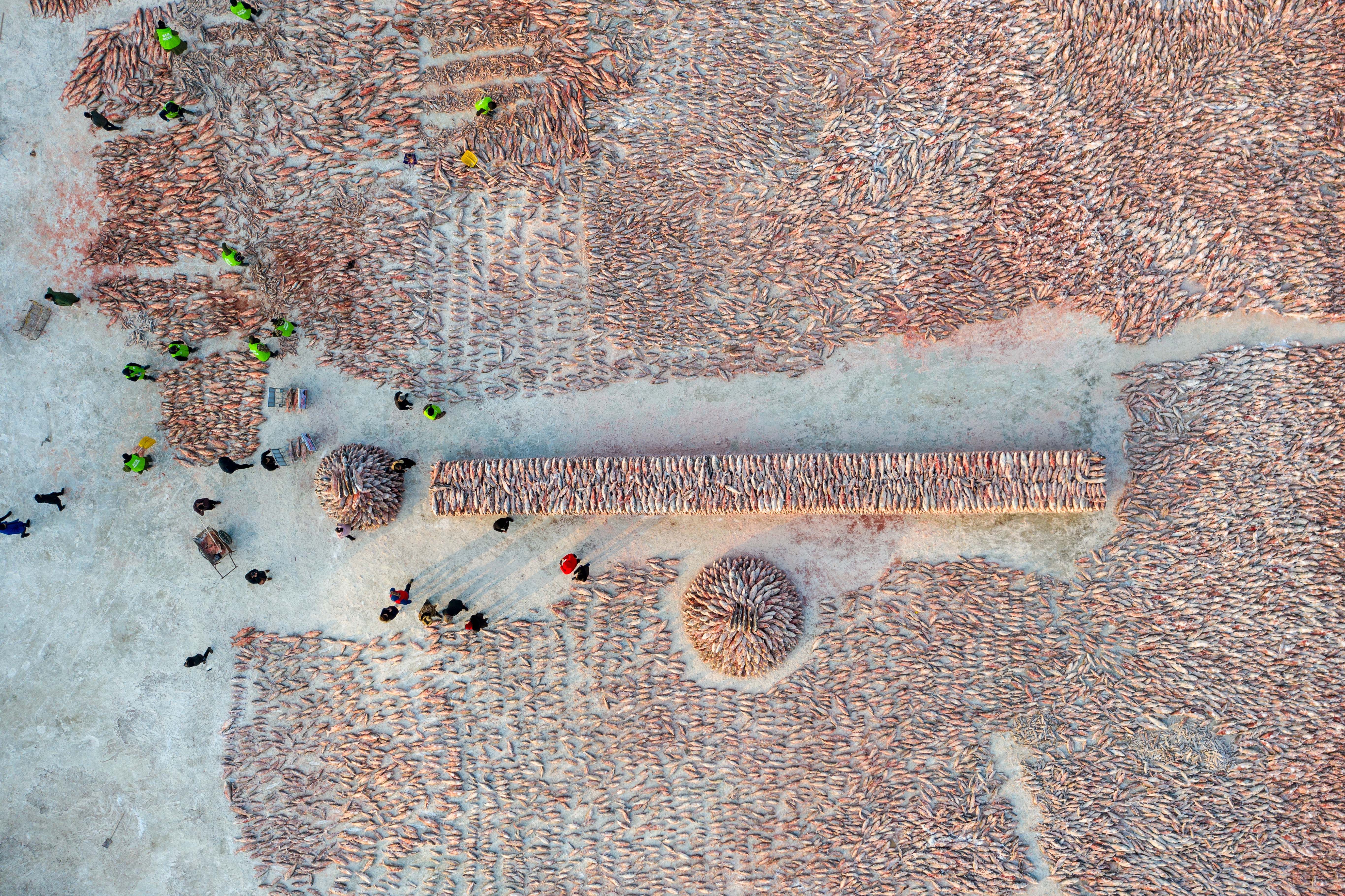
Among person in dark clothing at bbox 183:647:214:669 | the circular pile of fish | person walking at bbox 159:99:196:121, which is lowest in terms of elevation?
person in dark clothing at bbox 183:647:214:669

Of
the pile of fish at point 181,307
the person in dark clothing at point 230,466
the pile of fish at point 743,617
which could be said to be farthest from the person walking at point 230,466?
the pile of fish at point 743,617

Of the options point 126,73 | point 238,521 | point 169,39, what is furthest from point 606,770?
point 126,73

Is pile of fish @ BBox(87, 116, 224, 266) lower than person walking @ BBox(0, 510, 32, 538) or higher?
higher

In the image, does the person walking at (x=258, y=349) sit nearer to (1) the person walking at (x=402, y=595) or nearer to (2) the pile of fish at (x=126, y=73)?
(2) the pile of fish at (x=126, y=73)

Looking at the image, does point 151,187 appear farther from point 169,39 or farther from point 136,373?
point 136,373

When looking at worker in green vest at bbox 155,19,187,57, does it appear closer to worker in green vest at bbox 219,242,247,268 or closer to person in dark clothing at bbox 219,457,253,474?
worker in green vest at bbox 219,242,247,268

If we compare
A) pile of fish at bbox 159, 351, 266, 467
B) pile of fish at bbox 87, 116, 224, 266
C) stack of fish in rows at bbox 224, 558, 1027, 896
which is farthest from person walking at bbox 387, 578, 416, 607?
pile of fish at bbox 87, 116, 224, 266

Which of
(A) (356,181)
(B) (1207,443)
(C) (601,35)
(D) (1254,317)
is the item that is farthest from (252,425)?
(D) (1254,317)
